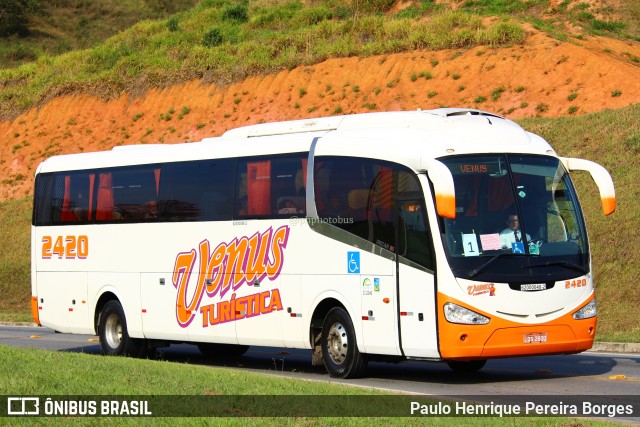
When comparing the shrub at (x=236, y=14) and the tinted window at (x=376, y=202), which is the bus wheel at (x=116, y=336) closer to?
the tinted window at (x=376, y=202)

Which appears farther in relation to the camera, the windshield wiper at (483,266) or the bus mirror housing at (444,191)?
the windshield wiper at (483,266)

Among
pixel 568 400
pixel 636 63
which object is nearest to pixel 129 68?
pixel 636 63

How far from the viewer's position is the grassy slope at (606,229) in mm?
25433

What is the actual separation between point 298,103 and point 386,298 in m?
38.1

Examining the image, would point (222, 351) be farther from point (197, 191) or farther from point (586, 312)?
point (586, 312)

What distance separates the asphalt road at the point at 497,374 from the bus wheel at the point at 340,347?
0.61 ft

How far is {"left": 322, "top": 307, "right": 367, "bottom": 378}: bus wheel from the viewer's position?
15438mm

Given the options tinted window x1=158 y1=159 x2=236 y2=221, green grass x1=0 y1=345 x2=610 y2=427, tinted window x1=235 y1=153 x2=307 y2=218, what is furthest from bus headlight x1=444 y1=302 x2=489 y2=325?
tinted window x1=158 y1=159 x2=236 y2=221

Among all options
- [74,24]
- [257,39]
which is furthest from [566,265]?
[74,24]

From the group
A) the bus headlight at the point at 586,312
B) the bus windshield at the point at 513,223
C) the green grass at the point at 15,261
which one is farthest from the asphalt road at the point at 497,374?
the green grass at the point at 15,261

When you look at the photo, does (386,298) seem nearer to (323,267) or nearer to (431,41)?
(323,267)

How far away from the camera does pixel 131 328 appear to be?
1956cm

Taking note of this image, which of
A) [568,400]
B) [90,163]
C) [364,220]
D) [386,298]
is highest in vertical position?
[90,163]

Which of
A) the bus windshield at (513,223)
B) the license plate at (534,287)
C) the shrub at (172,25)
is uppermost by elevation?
the shrub at (172,25)
